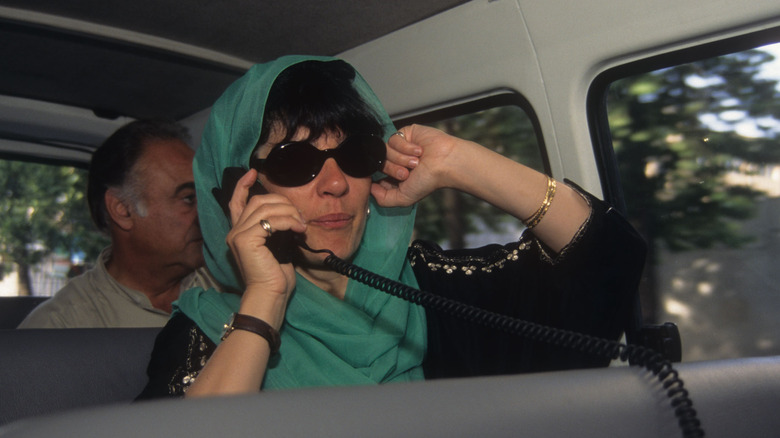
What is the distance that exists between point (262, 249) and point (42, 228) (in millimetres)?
2502

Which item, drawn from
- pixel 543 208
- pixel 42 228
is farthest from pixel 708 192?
pixel 42 228

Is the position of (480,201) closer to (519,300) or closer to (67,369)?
(519,300)

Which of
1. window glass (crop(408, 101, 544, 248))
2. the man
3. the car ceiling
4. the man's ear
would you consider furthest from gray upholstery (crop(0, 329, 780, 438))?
the man's ear

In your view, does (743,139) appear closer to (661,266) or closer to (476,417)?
(661,266)

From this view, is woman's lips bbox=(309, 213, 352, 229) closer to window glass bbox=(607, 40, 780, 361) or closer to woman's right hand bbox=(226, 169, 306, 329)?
woman's right hand bbox=(226, 169, 306, 329)

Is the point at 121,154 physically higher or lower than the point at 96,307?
higher

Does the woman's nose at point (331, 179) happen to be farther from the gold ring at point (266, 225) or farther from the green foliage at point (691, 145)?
the green foliage at point (691, 145)

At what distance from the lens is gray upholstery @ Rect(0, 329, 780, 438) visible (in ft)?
2.38

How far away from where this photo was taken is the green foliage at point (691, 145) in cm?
201

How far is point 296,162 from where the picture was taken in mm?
1871

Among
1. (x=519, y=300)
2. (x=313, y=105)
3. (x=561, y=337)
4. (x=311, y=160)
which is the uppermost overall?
(x=313, y=105)

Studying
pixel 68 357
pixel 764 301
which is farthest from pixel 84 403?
pixel 764 301

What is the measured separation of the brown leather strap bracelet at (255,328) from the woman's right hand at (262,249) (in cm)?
3

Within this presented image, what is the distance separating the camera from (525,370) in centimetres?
207
